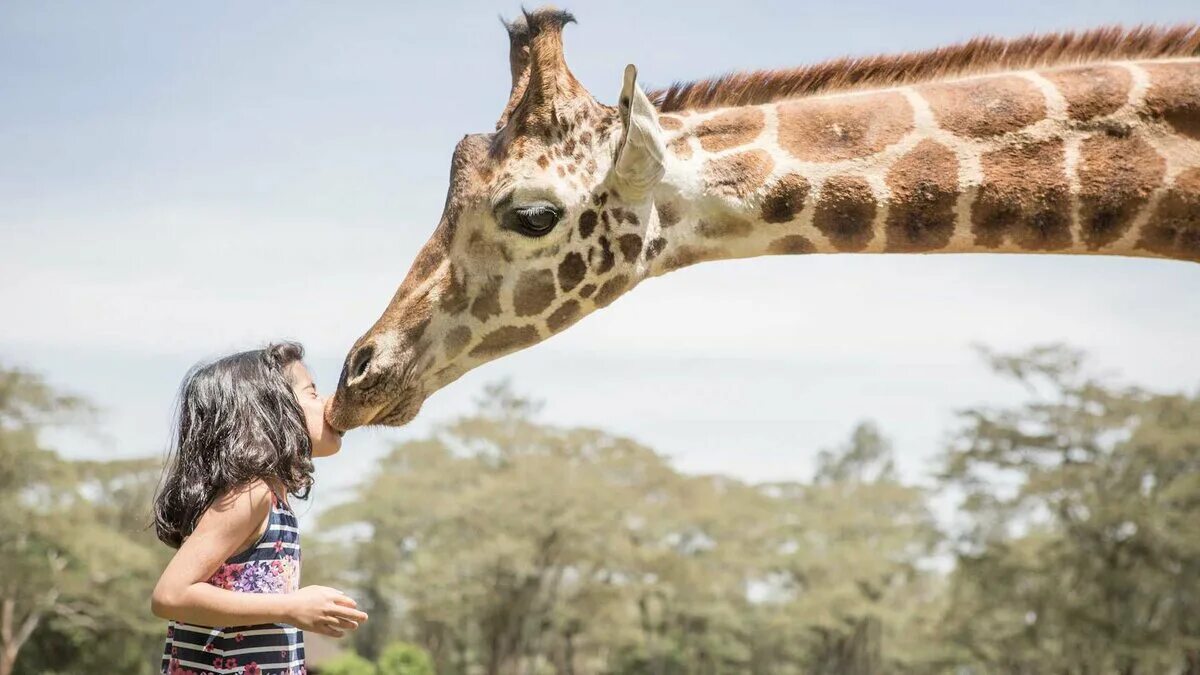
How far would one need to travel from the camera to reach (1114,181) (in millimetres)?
2977

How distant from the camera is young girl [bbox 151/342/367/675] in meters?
2.63

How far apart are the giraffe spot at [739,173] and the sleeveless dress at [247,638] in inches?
58.7

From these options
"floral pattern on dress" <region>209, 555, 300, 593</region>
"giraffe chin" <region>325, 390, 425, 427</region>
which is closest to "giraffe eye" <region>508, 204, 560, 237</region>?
"giraffe chin" <region>325, 390, 425, 427</region>

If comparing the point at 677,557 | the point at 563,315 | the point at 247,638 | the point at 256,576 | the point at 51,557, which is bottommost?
the point at 677,557

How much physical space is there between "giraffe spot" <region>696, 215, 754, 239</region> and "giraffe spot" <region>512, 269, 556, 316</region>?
0.46m

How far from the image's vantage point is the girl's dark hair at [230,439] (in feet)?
9.25

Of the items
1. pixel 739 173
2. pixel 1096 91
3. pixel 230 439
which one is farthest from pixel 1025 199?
pixel 230 439

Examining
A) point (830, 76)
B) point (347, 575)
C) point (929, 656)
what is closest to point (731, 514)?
point (929, 656)

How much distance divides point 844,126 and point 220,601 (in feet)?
6.86

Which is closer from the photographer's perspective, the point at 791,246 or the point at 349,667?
the point at 791,246

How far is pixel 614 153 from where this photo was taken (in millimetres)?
3201

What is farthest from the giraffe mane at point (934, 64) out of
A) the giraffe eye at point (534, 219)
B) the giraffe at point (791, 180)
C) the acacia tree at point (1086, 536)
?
the acacia tree at point (1086, 536)

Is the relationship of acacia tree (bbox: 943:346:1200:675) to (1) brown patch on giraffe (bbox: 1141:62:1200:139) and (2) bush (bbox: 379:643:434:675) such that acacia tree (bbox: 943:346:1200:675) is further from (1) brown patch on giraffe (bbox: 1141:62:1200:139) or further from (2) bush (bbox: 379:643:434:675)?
(1) brown patch on giraffe (bbox: 1141:62:1200:139)

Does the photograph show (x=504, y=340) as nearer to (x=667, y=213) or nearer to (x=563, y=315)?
(x=563, y=315)
